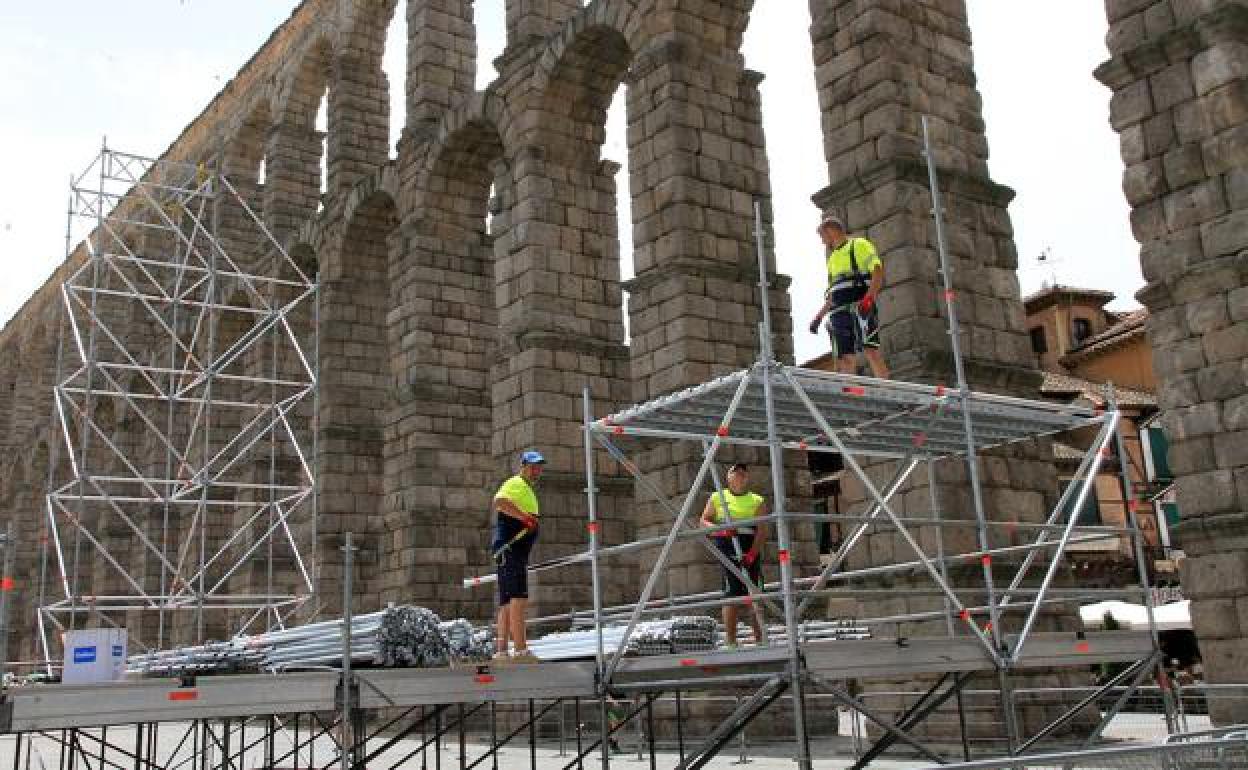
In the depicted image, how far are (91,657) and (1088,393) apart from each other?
29.7 meters

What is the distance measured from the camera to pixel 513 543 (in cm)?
873

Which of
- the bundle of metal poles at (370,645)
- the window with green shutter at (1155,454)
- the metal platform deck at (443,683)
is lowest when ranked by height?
the metal platform deck at (443,683)

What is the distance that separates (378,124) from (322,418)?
6341mm

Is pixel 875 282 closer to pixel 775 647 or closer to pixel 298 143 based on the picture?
pixel 775 647

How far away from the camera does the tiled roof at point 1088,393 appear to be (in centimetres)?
3198

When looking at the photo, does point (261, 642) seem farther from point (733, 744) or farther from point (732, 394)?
point (733, 744)

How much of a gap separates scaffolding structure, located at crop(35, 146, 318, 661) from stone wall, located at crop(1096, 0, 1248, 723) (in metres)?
15.4

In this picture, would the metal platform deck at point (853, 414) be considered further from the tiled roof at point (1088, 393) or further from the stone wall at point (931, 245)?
the tiled roof at point (1088, 393)

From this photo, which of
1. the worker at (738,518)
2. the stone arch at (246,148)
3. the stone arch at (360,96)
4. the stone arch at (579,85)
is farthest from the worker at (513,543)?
the stone arch at (246,148)

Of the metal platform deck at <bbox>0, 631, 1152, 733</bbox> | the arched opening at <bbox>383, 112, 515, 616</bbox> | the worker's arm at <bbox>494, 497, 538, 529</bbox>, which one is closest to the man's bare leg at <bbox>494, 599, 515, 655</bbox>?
the worker's arm at <bbox>494, 497, 538, 529</bbox>

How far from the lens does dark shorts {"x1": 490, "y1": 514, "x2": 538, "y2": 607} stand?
8.59 m

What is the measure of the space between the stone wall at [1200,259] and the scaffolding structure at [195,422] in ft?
50.6

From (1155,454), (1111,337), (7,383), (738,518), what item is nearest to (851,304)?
(738,518)

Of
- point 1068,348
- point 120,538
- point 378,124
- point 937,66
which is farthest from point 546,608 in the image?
point 1068,348
